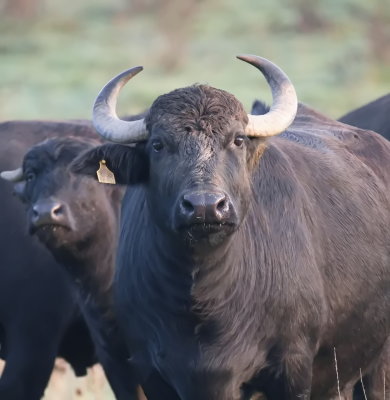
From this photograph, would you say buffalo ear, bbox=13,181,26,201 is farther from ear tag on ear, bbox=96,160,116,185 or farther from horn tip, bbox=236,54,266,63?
horn tip, bbox=236,54,266,63

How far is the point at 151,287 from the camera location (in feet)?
24.1

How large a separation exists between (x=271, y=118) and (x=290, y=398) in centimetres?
144

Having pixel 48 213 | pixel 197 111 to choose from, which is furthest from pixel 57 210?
pixel 197 111

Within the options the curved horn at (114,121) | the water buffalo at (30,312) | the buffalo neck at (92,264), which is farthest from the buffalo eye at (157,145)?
the water buffalo at (30,312)

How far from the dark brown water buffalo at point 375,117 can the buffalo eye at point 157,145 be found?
13.7 feet

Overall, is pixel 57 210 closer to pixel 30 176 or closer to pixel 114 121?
pixel 30 176

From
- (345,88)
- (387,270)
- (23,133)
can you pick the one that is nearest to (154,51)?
(345,88)

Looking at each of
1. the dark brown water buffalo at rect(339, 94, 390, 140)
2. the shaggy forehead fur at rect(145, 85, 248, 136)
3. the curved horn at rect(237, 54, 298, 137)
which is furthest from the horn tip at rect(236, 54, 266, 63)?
the dark brown water buffalo at rect(339, 94, 390, 140)

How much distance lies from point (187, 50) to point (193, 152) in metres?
26.3

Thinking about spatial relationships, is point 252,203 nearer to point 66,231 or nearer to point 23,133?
point 66,231

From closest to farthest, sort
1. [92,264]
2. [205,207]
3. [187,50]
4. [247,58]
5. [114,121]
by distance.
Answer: [205,207] < [247,58] < [114,121] < [92,264] < [187,50]

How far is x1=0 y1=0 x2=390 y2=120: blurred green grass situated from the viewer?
86.8 ft

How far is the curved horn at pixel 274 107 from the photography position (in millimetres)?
7155

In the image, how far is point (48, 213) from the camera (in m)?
8.89
